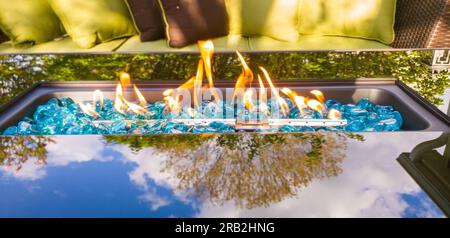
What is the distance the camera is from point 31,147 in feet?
2.96

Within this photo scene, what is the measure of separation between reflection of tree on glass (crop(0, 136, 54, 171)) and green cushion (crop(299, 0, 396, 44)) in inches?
72.8

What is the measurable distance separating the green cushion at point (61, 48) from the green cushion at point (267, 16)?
776 mm

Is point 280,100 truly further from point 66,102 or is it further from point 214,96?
point 66,102

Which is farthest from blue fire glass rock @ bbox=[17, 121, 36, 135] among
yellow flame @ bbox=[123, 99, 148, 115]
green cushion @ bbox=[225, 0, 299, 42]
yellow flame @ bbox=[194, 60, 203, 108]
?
green cushion @ bbox=[225, 0, 299, 42]

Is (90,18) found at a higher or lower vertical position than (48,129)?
higher

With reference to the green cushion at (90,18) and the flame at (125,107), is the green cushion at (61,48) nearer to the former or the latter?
the green cushion at (90,18)

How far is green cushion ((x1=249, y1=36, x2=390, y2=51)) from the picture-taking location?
2.15 m

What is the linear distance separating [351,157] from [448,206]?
0.72 ft

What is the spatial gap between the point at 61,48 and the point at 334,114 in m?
1.77

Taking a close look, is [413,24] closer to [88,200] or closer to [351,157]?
[351,157]

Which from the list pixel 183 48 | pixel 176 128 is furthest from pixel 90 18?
pixel 176 128

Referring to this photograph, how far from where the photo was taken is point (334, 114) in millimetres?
1190

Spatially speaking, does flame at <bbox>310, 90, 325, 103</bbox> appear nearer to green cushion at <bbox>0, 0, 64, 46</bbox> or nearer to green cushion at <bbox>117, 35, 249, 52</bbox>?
green cushion at <bbox>117, 35, 249, 52</bbox>

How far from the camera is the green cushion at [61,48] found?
2141 mm
